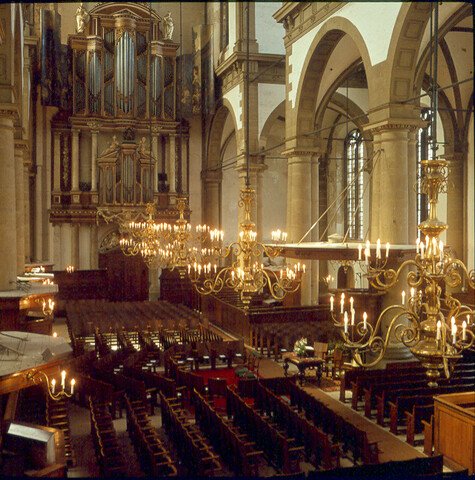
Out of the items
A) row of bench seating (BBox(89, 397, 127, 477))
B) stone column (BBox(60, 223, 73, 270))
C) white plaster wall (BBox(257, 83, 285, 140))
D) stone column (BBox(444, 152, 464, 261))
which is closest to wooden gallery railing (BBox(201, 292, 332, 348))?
stone column (BBox(444, 152, 464, 261))

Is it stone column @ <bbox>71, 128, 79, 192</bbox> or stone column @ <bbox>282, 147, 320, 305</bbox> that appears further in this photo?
stone column @ <bbox>71, 128, 79, 192</bbox>

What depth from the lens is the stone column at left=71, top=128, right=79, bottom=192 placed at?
24031 millimetres

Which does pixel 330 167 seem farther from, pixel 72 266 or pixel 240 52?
pixel 72 266

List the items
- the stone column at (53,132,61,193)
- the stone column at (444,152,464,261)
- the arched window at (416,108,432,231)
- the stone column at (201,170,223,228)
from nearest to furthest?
1. the stone column at (444,152,464,261)
2. the arched window at (416,108,432,231)
3. the stone column at (53,132,61,193)
4. the stone column at (201,170,223,228)

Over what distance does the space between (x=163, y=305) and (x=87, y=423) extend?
10.2m

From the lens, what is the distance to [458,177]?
1928cm

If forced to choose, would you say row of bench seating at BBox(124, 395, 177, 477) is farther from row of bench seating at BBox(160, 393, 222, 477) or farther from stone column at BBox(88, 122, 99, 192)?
stone column at BBox(88, 122, 99, 192)

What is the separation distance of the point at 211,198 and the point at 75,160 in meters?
6.20

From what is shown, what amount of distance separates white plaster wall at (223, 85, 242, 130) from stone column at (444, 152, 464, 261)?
24.1 feet

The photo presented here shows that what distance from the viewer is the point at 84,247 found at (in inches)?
958

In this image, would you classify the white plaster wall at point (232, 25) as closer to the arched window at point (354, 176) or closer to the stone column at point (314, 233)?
the arched window at point (354, 176)

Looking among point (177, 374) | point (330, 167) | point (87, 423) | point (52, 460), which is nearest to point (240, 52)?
point (330, 167)

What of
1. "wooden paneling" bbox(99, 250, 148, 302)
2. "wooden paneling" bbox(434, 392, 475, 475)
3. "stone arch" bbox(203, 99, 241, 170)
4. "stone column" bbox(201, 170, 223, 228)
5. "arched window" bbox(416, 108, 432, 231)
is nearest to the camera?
"wooden paneling" bbox(434, 392, 475, 475)

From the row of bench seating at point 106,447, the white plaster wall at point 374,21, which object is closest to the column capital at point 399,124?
the white plaster wall at point 374,21
